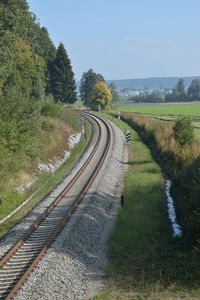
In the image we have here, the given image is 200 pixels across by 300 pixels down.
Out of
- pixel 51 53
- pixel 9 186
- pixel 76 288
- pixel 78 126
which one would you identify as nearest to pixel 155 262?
pixel 76 288

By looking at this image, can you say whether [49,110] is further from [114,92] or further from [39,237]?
[114,92]

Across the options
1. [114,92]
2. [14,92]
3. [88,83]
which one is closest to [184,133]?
[14,92]

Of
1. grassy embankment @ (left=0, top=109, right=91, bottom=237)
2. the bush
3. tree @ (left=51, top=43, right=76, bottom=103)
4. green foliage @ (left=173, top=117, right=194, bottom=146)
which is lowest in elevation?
grassy embankment @ (left=0, top=109, right=91, bottom=237)

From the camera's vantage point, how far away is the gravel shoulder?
11828mm

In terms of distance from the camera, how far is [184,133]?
3288 cm

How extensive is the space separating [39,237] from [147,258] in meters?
5.06

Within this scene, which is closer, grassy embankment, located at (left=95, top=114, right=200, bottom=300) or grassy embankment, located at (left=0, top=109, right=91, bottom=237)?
grassy embankment, located at (left=95, top=114, right=200, bottom=300)

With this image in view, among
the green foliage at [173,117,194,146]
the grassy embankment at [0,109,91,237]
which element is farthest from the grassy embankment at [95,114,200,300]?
the green foliage at [173,117,194,146]

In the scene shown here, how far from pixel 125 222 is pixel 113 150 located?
1966 centimetres

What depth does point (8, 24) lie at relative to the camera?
3019cm

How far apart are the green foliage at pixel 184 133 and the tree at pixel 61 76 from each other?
5008 centimetres

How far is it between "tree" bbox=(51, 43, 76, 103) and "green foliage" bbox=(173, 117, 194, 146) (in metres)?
50.1

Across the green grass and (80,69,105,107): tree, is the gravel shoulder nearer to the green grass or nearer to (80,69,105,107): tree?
the green grass

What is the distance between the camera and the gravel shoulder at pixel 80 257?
11.8 meters
